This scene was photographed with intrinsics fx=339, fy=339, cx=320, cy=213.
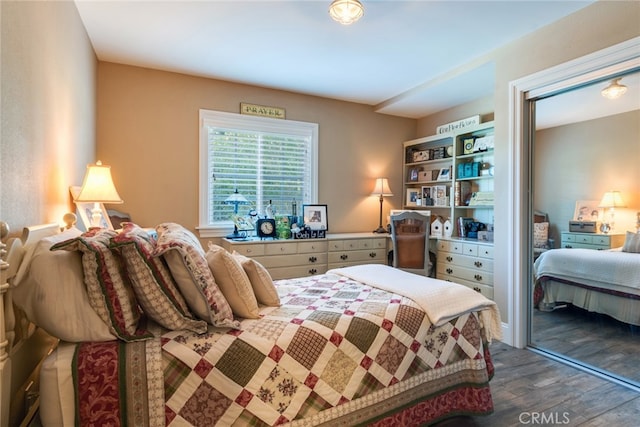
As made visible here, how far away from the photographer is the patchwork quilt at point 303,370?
3.86ft

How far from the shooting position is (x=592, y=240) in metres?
2.54

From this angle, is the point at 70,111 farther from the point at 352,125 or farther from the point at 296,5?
the point at 352,125

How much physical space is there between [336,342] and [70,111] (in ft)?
7.41

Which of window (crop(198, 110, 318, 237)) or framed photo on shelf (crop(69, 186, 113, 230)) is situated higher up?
window (crop(198, 110, 318, 237))

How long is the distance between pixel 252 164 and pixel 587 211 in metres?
3.21

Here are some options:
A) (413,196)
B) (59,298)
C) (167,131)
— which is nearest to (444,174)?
(413,196)

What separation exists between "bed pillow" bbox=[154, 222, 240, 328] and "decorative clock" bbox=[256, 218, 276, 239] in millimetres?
2337

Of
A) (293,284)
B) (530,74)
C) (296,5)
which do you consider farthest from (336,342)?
(530,74)

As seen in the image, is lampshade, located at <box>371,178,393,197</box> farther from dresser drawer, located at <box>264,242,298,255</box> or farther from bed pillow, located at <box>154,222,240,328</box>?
bed pillow, located at <box>154,222,240,328</box>

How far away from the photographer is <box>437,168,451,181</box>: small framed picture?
14.0ft

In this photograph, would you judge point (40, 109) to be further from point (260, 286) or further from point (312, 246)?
point (312, 246)

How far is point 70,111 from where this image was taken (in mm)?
2246

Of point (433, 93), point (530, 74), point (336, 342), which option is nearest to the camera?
point (336, 342)

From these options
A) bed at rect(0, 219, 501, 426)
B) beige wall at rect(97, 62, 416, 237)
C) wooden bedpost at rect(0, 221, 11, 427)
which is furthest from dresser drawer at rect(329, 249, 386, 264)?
wooden bedpost at rect(0, 221, 11, 427)
